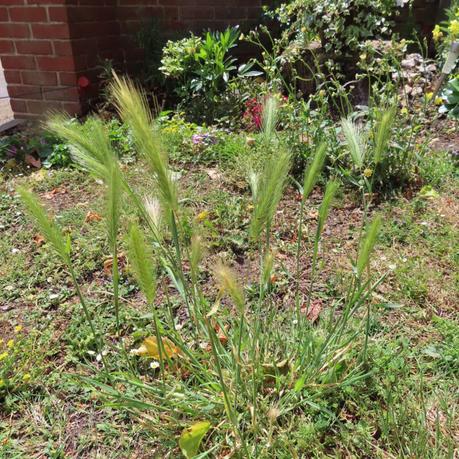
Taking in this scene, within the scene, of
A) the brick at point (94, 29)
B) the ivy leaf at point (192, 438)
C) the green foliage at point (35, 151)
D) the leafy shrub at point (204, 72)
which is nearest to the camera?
the ivy leaf at point (192, 438)

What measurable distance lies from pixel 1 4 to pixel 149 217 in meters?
3.71

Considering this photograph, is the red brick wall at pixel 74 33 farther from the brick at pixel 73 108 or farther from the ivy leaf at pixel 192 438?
the ivy leaf at pixel 192 438

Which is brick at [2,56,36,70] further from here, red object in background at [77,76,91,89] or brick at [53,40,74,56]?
red object in background at [77,76,91,89]

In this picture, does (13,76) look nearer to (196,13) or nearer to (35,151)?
(35,151)

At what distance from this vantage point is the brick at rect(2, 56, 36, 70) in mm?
3965

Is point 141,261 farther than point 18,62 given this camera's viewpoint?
No

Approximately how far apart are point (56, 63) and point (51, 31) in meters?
0.25

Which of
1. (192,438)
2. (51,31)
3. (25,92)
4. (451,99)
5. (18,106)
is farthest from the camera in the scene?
(18,106)

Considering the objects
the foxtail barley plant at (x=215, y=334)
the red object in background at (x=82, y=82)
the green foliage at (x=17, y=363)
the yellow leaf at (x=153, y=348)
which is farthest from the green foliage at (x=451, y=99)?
the red object in background at (x=82, y=82)

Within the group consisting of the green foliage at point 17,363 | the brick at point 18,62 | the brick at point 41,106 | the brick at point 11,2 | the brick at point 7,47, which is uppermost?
the brick at point 11,2

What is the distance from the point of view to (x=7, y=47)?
402cm

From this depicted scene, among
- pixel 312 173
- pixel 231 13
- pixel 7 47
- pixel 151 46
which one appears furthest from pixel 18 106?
pixel 312 173

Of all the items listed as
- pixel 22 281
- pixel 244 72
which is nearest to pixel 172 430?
pixel 22 281

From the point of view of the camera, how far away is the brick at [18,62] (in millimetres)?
3965
